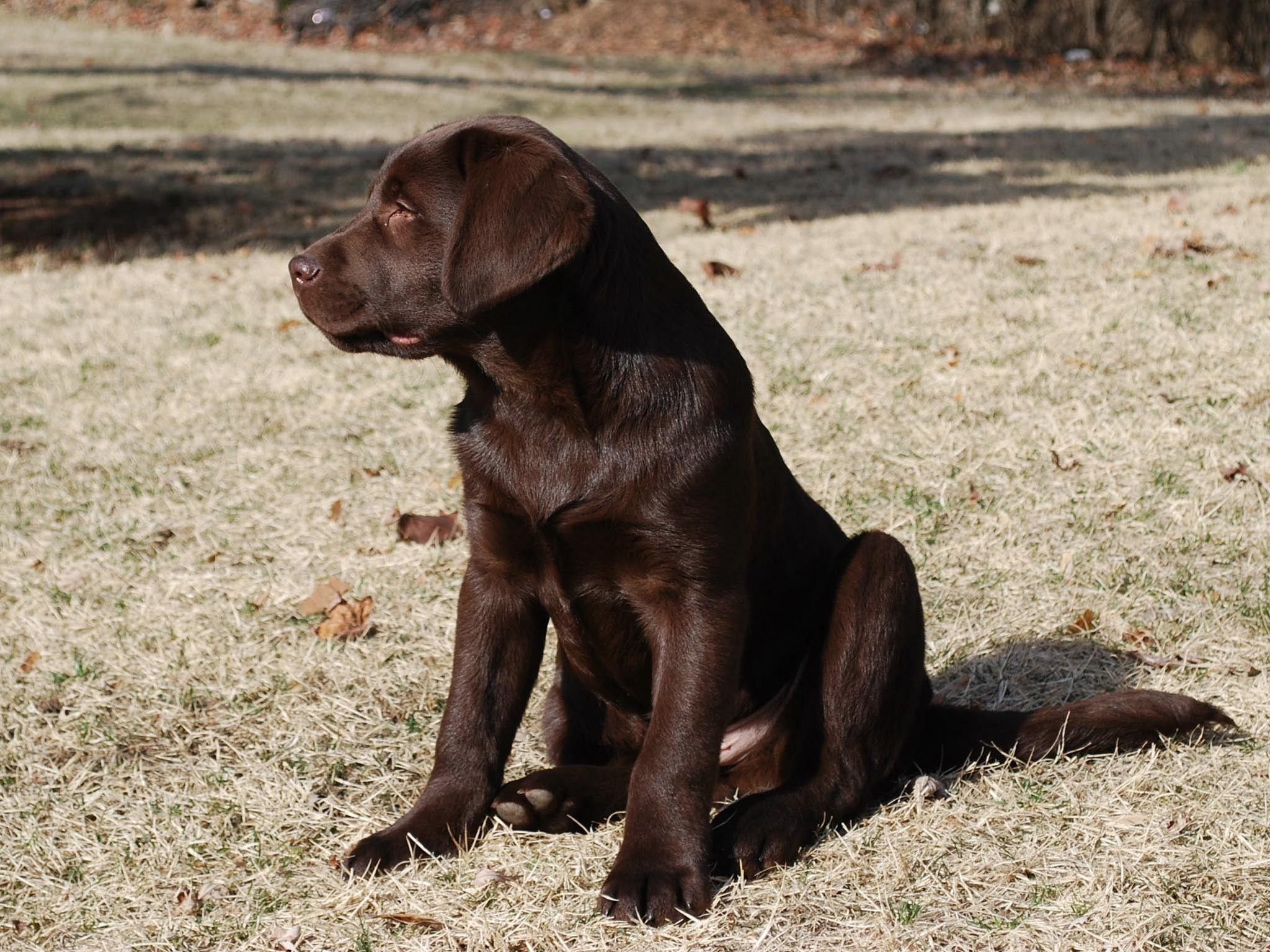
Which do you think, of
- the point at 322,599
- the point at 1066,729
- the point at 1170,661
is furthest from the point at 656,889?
the point at 322,599

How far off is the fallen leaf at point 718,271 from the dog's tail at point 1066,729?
502cm

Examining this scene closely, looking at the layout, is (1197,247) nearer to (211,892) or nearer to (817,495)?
(817,495)

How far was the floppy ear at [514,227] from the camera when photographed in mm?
2570

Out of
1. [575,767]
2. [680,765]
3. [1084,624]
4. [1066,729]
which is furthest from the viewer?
[1084,624]

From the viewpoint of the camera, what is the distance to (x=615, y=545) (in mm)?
2777

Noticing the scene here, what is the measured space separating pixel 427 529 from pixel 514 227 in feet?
8.36

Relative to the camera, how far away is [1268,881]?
2793mm

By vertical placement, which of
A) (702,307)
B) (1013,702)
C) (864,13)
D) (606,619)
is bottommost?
(1013,702)

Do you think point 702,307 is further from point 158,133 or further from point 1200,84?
point 1200,84

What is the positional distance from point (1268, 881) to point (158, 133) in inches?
580

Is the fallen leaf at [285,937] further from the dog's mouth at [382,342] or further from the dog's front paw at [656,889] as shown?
the dog's mouth at [382,342]

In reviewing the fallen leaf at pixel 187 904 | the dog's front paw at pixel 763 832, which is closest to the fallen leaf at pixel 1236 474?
the dog's front paw at pixel 763 832

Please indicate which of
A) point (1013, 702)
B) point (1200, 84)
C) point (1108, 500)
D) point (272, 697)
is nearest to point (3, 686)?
point (272, 697)

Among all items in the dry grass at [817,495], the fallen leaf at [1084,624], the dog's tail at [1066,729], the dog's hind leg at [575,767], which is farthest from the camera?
the fallen leaf at [1084,624]
